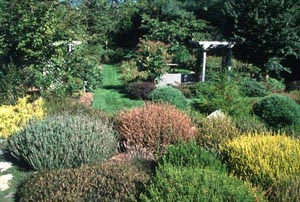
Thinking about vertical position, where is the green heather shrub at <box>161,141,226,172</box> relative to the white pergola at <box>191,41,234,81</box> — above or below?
below

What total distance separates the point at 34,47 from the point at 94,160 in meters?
6.15

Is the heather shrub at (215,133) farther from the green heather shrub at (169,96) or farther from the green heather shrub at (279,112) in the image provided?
the green heather shrub at (169,96)

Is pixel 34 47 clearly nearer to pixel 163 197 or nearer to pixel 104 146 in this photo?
pixel 104 146

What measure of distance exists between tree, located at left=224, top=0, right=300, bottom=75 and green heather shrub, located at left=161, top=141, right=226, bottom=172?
1504 cm

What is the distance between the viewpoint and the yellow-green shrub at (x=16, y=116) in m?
7.75

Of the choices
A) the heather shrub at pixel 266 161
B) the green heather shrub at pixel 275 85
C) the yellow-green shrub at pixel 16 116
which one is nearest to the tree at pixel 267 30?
the green heather shrub at pixel 275 85

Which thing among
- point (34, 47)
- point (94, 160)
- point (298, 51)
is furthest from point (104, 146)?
point (298, 51)

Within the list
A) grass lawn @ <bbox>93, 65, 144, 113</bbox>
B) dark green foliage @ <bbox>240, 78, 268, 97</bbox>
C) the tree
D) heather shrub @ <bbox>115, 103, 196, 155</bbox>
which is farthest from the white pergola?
heather shrub @ <bbox>115, 103, 196, 155</bbox>

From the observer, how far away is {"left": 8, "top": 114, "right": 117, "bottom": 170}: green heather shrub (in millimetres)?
5805

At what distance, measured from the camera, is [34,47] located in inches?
433

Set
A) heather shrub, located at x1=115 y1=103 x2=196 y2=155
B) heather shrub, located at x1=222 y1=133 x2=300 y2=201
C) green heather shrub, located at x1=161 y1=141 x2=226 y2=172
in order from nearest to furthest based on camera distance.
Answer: heather shrub, located at x1=222 y1=133 x2=300 y2=201
green heather shrub, located at x1=161 y1=141 x2=226 y2=172
heather shrub, located at x1=115 y1=103 x2=196 y2=155

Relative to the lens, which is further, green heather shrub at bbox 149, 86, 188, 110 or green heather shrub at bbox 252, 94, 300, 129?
green heather shrub at bbox 149, 86, 188, 110

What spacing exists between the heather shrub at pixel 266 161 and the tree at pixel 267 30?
1468 cm

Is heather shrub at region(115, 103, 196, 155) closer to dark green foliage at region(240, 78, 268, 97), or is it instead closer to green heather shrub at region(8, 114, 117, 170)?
green heather shrub at region(8, 114, 117, 170)
